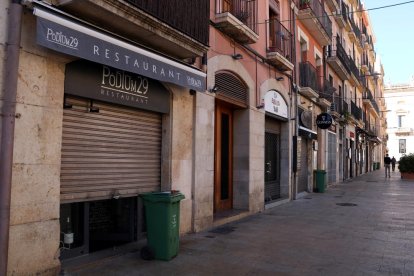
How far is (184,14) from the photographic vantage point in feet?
23.2

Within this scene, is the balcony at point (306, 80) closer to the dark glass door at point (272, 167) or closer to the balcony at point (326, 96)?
the balcony at point (326, 96)

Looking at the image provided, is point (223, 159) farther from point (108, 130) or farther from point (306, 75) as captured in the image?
point (306, 75)

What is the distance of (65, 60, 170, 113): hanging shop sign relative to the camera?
537 cm

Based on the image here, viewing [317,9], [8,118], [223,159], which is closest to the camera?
[8,118]

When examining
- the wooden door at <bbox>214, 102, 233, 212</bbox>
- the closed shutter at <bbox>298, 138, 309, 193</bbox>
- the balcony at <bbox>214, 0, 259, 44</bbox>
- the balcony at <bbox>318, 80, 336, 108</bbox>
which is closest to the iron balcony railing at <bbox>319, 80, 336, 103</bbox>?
the balcony at <bbox>318, 80, 336, 108</bbox>

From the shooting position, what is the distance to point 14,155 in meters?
4.45

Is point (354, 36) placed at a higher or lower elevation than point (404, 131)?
higher

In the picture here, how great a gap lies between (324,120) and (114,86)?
13772mm

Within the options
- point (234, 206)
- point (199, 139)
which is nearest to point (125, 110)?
point (199, 139)

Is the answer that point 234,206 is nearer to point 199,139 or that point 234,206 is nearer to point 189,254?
point 199,139

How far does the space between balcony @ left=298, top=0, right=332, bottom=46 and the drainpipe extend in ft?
43.1

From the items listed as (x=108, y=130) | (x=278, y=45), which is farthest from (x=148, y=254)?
(x=278, y=45)

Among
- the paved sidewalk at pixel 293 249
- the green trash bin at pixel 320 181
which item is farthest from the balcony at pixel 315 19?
the paved sidewalk at pixel 293 249

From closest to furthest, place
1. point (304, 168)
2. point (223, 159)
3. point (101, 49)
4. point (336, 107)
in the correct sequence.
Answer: point (101, 49) < point (223, 159) < point (304, 168) < point (336, 107)
